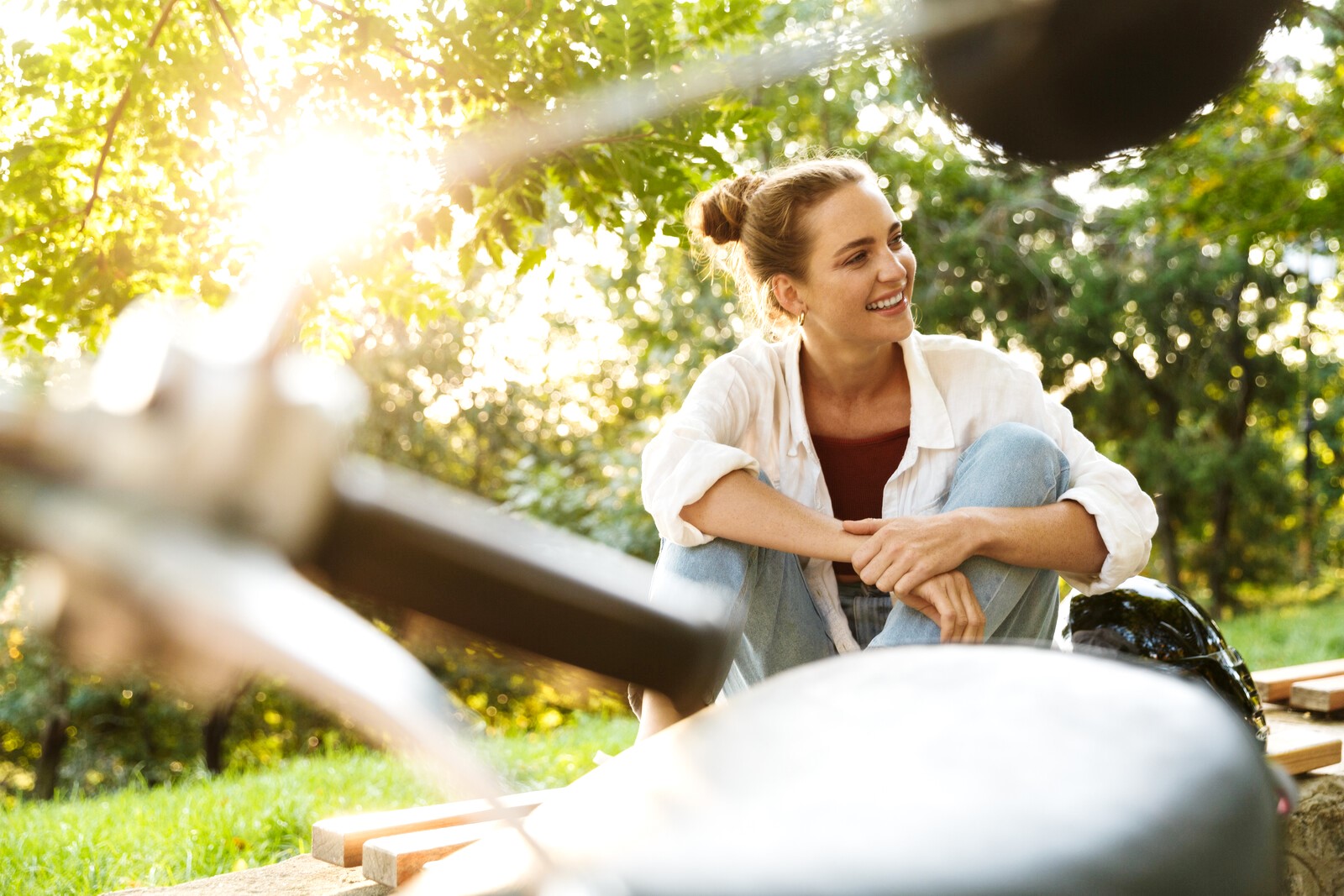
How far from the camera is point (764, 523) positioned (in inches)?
72.4

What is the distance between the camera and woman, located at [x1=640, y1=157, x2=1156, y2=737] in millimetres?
1751

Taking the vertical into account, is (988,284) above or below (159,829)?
above

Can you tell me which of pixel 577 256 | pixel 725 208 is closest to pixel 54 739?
pixel 577 256

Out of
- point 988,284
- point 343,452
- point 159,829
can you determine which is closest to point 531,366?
point 988,284

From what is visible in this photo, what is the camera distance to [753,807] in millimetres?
500

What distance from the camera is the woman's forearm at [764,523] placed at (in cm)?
183

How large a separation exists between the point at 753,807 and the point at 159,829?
104 inches

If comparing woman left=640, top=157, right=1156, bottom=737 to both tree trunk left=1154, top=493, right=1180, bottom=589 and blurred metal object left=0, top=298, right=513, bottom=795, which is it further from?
tree trunk left=1154, top=493, right=1180, bottom=589

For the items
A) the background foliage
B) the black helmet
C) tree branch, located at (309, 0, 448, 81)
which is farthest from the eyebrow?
tree branch, located at (309, 0, 448, 81)

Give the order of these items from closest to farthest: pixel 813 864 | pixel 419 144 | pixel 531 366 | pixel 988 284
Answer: pixel 813 864 → pixel 419 144 → pixel 988 284 → pixel 531 366

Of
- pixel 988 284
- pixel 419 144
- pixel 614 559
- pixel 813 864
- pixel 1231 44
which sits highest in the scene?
pixel 988 284

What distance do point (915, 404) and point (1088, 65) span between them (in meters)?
1.12

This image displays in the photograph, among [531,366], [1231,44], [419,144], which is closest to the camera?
[1231,44]

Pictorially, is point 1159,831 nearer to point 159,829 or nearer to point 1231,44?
point 1231,44
